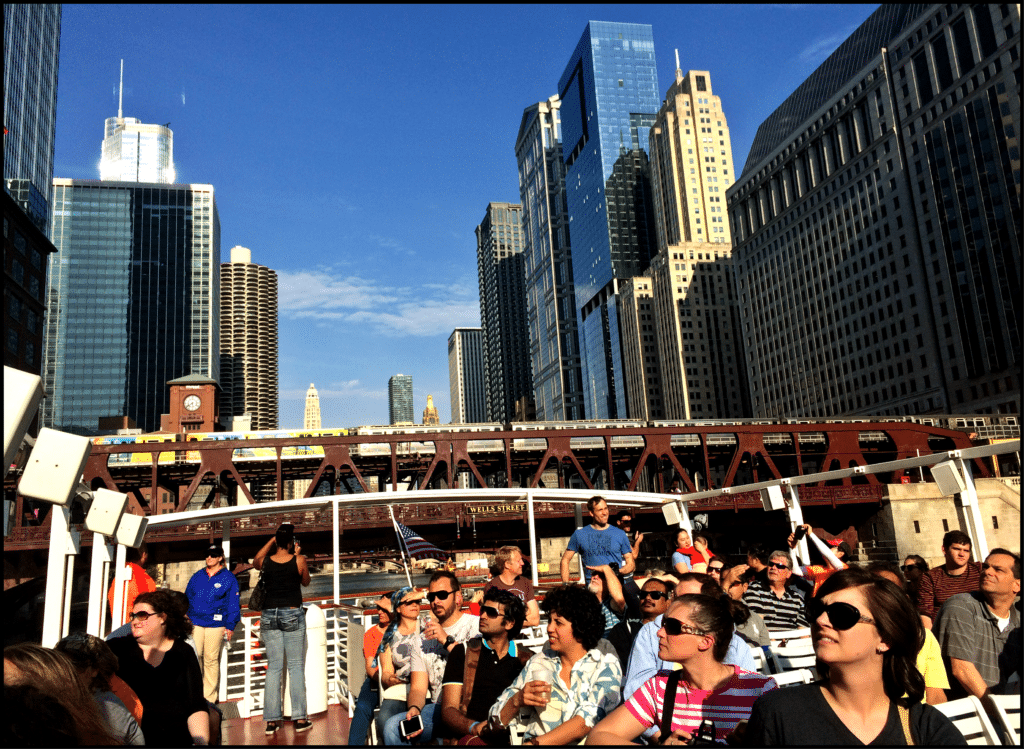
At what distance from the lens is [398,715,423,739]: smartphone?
5.77 meters

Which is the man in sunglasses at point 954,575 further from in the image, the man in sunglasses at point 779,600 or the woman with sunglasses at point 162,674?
the woman with sunglasses at point 162,674

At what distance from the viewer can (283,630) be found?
30.3ft

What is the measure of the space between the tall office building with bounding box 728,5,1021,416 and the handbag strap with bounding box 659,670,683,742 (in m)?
83.2

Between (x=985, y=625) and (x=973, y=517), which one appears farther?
(x=973, y=517)

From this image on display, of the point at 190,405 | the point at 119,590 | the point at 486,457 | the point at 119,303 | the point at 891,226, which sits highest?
the point at 119,303

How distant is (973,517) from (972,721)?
637cm

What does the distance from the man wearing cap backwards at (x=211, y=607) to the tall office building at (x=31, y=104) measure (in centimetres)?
8652

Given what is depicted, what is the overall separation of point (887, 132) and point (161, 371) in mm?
161479

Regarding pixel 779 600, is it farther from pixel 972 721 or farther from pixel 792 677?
pixel 972 721

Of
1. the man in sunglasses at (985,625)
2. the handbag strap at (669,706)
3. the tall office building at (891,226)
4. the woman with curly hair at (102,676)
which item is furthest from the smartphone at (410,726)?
the tall office building at (891,226)

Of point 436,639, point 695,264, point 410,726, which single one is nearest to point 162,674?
point 410,726

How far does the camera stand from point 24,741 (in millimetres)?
2781

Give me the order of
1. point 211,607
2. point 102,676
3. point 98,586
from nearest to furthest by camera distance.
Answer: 1. point 102,676
2. point 211,607
3. point 98,586

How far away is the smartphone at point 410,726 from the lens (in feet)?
18.9
